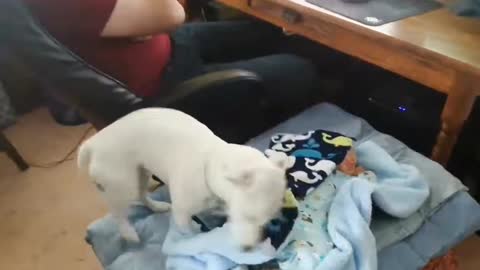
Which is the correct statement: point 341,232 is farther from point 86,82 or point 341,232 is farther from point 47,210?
point 47,210

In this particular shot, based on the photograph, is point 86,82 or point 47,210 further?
point 47,210

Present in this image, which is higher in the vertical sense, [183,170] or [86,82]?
[86,82]

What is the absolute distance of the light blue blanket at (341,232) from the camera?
1.05 meters

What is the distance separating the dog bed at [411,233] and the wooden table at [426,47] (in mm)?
150

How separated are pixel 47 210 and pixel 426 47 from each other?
126 cm

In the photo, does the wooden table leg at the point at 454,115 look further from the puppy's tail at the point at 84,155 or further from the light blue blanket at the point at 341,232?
the puppy's tail at the point at 84,155

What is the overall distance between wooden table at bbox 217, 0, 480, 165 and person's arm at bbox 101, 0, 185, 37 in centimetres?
40

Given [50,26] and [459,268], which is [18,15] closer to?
[50,26]

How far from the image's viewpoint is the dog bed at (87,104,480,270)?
3.77 feet

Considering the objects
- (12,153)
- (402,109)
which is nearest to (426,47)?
(402,109)

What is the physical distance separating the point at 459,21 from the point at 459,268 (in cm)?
68

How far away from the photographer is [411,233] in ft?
3.92

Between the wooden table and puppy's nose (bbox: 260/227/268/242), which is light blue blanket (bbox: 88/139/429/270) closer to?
puppy's nose (bbox: 260/227/268/242)

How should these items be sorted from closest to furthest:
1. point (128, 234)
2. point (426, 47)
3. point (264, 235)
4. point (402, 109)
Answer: point (264, 235) → point (128, 234) → point (426, 47) → point (402, 109)
